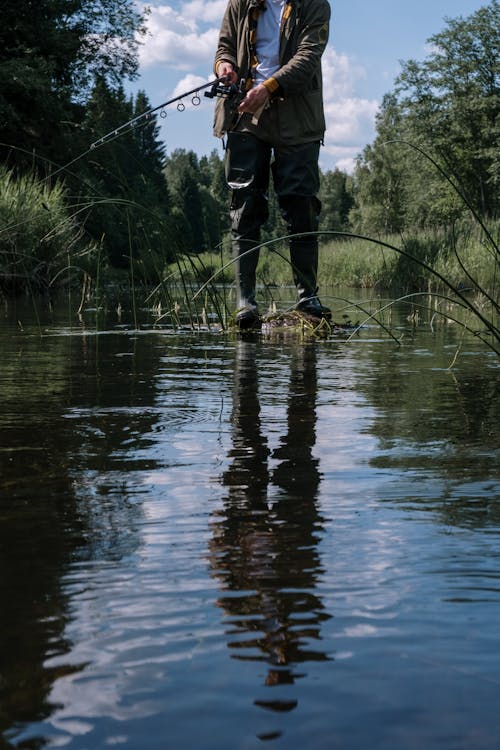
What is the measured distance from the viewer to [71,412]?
263 cm

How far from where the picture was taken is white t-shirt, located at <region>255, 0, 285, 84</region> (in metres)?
5.41

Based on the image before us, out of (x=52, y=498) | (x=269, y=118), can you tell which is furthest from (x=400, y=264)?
(x=52, y=498)

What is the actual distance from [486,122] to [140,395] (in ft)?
196

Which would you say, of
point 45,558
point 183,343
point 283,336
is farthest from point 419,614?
point 283,336

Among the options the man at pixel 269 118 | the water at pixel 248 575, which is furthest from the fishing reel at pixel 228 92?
the water at pixel 248 575

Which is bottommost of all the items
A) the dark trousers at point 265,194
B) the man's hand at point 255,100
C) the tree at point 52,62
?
the dark trousers at point 265,194

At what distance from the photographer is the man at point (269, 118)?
5359 mm

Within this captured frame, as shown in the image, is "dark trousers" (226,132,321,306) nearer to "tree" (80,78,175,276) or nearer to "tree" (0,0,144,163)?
"tree" (80,78,175,276)

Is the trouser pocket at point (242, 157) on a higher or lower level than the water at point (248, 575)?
higher

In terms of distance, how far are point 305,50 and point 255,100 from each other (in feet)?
1.37

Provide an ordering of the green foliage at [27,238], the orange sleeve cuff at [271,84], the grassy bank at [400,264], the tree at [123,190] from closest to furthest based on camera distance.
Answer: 1. the tree at [123,190]
2. the orange sleeve cuff at [271,84]
3. the green foliage at [27,238]
4. the grassy bank at [400,264]

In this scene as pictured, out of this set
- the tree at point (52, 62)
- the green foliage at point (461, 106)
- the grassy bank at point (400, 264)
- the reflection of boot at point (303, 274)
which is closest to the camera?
the reflection of boot at point (303, 274)

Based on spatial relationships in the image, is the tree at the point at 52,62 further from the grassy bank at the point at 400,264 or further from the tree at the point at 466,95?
the tree at the point at 466,95

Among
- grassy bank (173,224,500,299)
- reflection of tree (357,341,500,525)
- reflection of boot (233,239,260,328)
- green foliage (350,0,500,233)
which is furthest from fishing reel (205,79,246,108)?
green foliage (350,0,500,233)
